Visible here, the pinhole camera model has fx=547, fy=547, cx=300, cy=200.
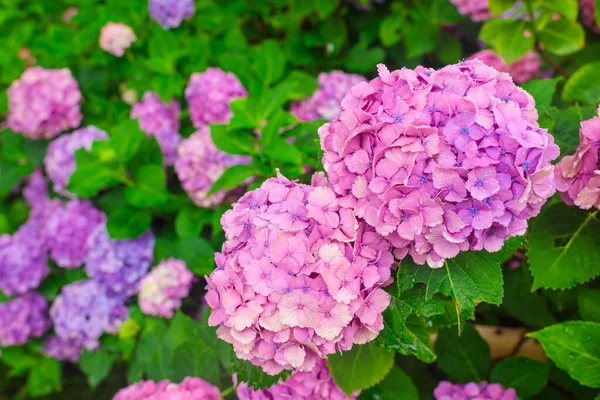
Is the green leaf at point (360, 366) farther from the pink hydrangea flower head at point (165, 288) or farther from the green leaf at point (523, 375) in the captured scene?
the pink hydrangea flower head at point (165, 288)

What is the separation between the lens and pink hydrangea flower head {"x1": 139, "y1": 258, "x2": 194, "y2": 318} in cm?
156

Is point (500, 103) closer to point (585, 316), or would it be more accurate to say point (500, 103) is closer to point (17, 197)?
point (585, 316)

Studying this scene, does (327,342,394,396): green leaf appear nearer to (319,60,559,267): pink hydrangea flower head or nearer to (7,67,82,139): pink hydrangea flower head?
(319,60,559,267): pink hydrangea flower head

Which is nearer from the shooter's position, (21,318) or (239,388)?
(239,388)

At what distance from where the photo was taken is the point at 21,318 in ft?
6.11

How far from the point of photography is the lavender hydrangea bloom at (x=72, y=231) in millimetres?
1738

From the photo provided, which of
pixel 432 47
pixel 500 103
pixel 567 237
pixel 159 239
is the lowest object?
pixel 159 239

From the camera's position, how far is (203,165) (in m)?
1.48

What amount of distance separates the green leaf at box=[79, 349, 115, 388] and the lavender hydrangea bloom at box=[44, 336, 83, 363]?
4.6 inches

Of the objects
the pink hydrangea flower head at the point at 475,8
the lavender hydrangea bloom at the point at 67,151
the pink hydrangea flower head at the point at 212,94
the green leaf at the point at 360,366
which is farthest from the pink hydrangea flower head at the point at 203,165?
the pink hydrangea flower head at the point at 475,8

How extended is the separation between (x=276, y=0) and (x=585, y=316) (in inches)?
60.7

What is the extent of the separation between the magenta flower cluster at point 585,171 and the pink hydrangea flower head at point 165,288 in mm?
1092

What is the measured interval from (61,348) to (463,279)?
5.50ft

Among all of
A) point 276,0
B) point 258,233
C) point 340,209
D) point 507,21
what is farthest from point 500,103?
point 276,0
